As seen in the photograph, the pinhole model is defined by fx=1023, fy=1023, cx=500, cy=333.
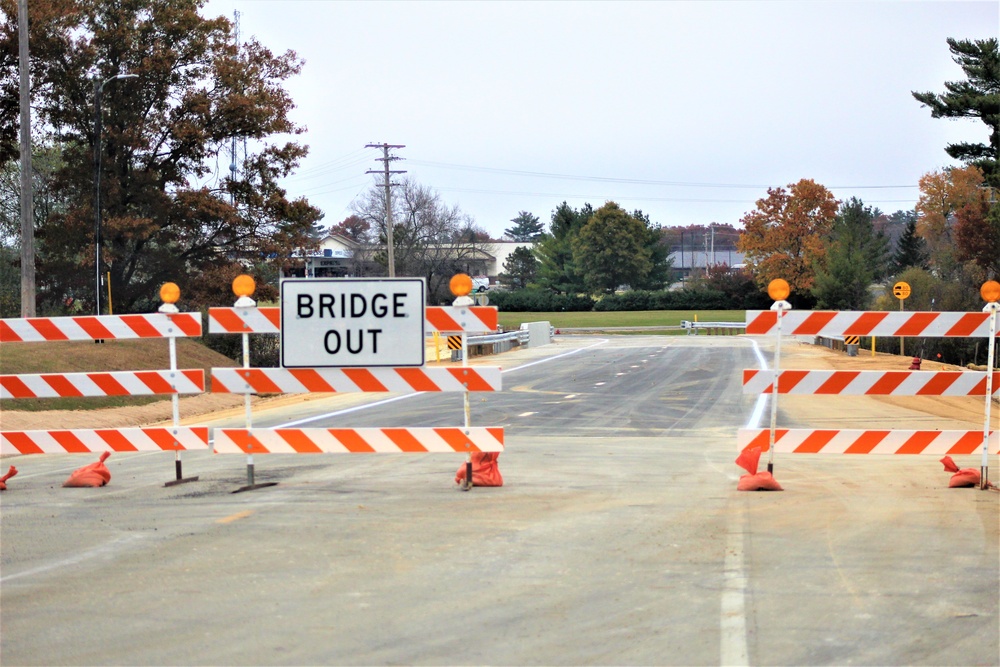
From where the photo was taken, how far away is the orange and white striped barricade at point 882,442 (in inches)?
364

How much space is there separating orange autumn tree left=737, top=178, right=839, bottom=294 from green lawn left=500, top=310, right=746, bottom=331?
215 inches

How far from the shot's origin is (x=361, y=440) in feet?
30.9

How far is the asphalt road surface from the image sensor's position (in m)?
5.25

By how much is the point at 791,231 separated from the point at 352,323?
87039 millimetres

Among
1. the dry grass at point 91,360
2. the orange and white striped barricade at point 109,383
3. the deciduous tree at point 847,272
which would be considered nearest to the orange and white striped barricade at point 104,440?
the orange and white striped barricade at point 109,383

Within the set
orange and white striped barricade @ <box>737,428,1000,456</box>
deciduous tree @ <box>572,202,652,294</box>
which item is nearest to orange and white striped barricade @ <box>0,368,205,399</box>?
orange and white striped barricade @ <box>737,428,1000,456</box>

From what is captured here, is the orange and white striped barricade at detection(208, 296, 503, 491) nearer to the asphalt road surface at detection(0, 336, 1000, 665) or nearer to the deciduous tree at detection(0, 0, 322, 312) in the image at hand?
the asphalt road surface at detection(0, 336, 1000, 665)

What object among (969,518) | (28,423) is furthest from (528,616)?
(28,423)

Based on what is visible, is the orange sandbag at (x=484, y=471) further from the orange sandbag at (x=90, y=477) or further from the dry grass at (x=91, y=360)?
the dry grass at (x=91, y=360)

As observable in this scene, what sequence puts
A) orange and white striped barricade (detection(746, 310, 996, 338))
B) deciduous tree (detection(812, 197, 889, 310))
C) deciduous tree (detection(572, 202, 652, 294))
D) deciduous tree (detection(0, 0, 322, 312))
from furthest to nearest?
deciduous tree (detection(572, 202, 652, 294)) → deciduous tree (detection(812, 197, 889, 310)) → deciduous tree (detection(0, 0, 322, 312)) → orange and white striped barricade (detection(746, 310, 996, 338))

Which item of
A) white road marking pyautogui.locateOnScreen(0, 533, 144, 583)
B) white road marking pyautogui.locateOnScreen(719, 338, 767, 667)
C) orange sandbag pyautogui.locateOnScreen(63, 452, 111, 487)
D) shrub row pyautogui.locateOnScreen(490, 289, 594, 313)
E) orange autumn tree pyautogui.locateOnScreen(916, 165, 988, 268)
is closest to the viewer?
white road marking pyautogui.locateOnScreen(719, 338, 767, 667)

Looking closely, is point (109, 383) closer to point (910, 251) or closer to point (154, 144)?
point (154, 144)

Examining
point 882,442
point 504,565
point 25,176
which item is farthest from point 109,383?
point 25,176

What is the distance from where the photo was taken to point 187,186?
36.4 meters
